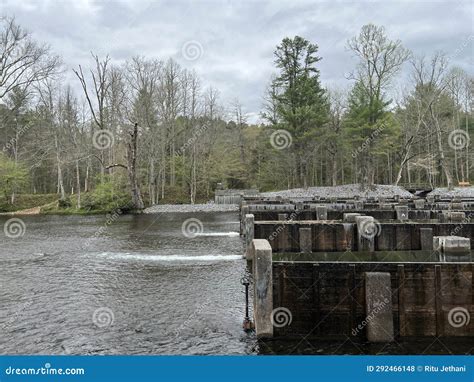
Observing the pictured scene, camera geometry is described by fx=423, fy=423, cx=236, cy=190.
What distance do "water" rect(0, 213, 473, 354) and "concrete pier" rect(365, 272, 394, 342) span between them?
27 centimetres

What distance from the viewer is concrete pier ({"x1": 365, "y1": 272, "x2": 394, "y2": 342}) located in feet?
29.6

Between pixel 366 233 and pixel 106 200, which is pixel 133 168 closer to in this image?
pixel 106 200

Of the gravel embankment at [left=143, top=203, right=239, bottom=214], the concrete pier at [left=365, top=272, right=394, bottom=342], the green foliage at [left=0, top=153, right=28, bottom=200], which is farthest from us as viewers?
the green foliage at [left=0, top=153, right=28, bottom=200]

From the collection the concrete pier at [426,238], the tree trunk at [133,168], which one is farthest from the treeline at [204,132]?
the concrete pier at [426,238]

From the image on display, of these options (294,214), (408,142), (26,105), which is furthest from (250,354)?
(26,105)

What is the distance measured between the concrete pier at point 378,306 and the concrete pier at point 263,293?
6.96 feet

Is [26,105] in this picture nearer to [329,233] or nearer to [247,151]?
[247,151]

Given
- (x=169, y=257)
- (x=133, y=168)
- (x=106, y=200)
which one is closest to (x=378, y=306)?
(x=169, y=257)

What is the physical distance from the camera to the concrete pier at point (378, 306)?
902cm

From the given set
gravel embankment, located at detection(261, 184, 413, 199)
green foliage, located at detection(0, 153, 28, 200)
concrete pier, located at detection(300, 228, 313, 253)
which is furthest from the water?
green foliage, located at detection(0, 153, 28, 200)

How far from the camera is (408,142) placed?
51.2 meters

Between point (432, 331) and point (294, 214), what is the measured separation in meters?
13.0

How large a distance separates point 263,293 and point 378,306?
98.6 inches

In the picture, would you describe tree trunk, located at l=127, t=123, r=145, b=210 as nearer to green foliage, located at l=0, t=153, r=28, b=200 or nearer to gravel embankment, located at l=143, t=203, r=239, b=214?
gravel embankment, located at l=143, t=203, r=239, b=214
